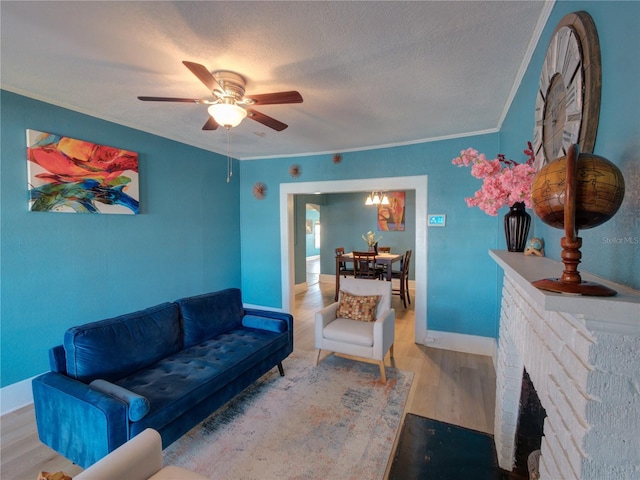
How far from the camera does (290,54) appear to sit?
6.03ft

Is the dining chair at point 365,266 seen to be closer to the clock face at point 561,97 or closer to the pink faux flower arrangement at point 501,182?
the pink faux flower arrangement at point 501,182

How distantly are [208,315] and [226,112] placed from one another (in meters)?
1.74

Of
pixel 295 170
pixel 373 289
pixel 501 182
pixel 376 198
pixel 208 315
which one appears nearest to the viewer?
pixel 501 182

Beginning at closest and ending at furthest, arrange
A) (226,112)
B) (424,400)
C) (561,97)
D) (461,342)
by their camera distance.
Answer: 1. (561,97)
2. (226,112)
3. (424,400)
4. (461,342)

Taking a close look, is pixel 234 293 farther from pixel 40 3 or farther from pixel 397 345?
pixel 40 3

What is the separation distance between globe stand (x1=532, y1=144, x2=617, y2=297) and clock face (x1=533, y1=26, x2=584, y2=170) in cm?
53

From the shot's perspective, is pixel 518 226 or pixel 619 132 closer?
pixel 619 132

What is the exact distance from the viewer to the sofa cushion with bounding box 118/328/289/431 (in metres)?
1.73

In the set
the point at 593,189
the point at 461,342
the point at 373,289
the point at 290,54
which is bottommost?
the point at 461,342

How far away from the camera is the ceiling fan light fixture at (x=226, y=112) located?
76.6 inches

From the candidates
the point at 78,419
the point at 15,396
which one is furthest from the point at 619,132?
the point at 15,396

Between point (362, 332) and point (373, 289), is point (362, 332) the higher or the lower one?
the lower one

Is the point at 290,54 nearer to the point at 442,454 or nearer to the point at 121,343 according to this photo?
the point at 121,343

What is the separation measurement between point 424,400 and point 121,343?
2.38 metres
